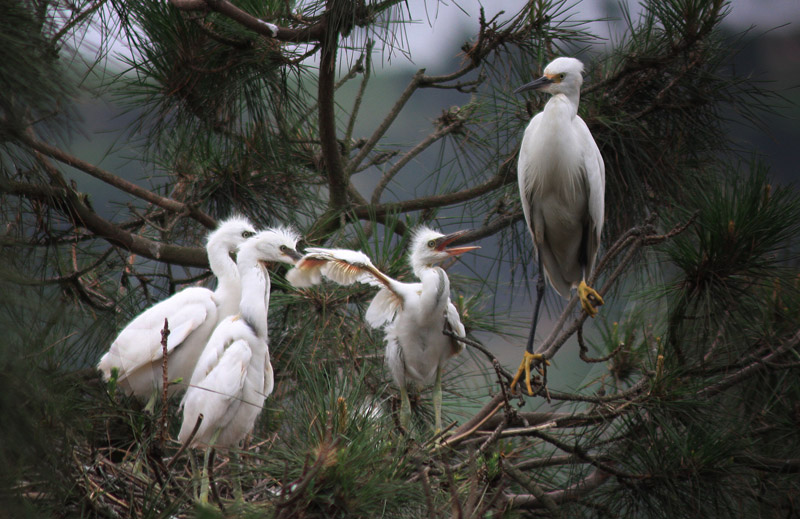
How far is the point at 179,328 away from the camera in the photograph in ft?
5.76

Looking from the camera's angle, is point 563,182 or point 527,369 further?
point 563,182

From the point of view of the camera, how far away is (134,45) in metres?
1.67

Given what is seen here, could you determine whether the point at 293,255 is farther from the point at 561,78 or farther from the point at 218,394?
the point at 561,78

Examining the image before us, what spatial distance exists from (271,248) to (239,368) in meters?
0.32

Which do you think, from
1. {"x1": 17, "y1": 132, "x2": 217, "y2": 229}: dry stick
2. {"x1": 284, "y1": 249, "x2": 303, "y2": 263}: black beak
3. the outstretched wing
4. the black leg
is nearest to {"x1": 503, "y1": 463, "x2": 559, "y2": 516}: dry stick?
the black leg

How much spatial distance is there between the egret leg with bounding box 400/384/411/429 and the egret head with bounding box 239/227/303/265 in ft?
1.39

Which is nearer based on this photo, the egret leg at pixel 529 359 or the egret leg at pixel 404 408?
the egret leg at pixel 529 359

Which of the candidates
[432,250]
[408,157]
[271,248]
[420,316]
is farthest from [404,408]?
[408,157]

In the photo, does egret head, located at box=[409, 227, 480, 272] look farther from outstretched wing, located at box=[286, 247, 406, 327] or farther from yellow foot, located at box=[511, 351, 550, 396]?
yellow foot, located at box=[511, 351, 550, 396]

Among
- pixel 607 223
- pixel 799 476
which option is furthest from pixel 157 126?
pixel 799 476

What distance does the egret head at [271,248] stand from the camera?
5.47ft

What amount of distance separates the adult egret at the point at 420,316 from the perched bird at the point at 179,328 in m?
0.24

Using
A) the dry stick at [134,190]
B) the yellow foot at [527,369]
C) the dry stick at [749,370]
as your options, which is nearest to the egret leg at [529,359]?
the yellow foot at [527,369]

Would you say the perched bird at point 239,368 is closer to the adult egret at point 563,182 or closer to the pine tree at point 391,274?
the pine tree at point 391,274
